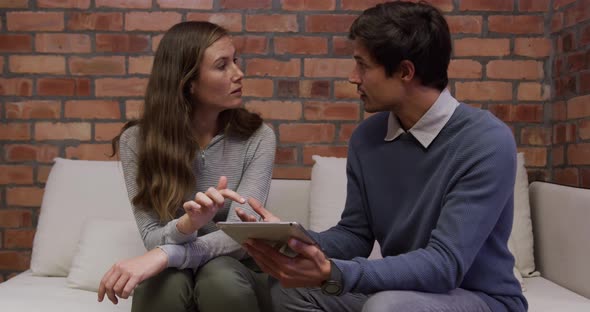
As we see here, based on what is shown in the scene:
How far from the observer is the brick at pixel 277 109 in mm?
2539

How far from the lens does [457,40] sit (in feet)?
8.30

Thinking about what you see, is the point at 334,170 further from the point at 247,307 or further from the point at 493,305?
the point at 493,305

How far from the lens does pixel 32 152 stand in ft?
8.38

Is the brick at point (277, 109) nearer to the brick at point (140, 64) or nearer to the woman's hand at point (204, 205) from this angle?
the brick at point (140, 64)

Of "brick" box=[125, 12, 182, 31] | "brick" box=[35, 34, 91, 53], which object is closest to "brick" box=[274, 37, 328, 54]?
"brick" box=[125, 12, 182, 31]

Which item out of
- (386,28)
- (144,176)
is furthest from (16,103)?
(386,28)

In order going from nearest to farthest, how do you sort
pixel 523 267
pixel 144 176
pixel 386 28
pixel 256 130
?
pixel 386 28, pixel 144 176, pixel 256 130, pixel 523 267

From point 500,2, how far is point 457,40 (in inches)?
8.3

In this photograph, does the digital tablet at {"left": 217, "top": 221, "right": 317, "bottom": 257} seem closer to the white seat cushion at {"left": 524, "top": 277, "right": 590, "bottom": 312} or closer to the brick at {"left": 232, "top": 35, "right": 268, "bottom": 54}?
the white seat cushion at {"left": 524, "top": 277, "right": 590, "bottom": 312}

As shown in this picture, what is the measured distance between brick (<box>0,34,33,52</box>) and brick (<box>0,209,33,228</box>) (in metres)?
0.61

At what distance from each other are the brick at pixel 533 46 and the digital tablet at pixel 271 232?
157cm

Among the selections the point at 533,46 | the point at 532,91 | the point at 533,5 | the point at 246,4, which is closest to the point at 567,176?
the point at 532,91

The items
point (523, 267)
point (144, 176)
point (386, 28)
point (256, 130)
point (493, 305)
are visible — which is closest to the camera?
point (493, 305)

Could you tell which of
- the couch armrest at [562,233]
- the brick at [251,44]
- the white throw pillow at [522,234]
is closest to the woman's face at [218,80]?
the brick at [251,44]
